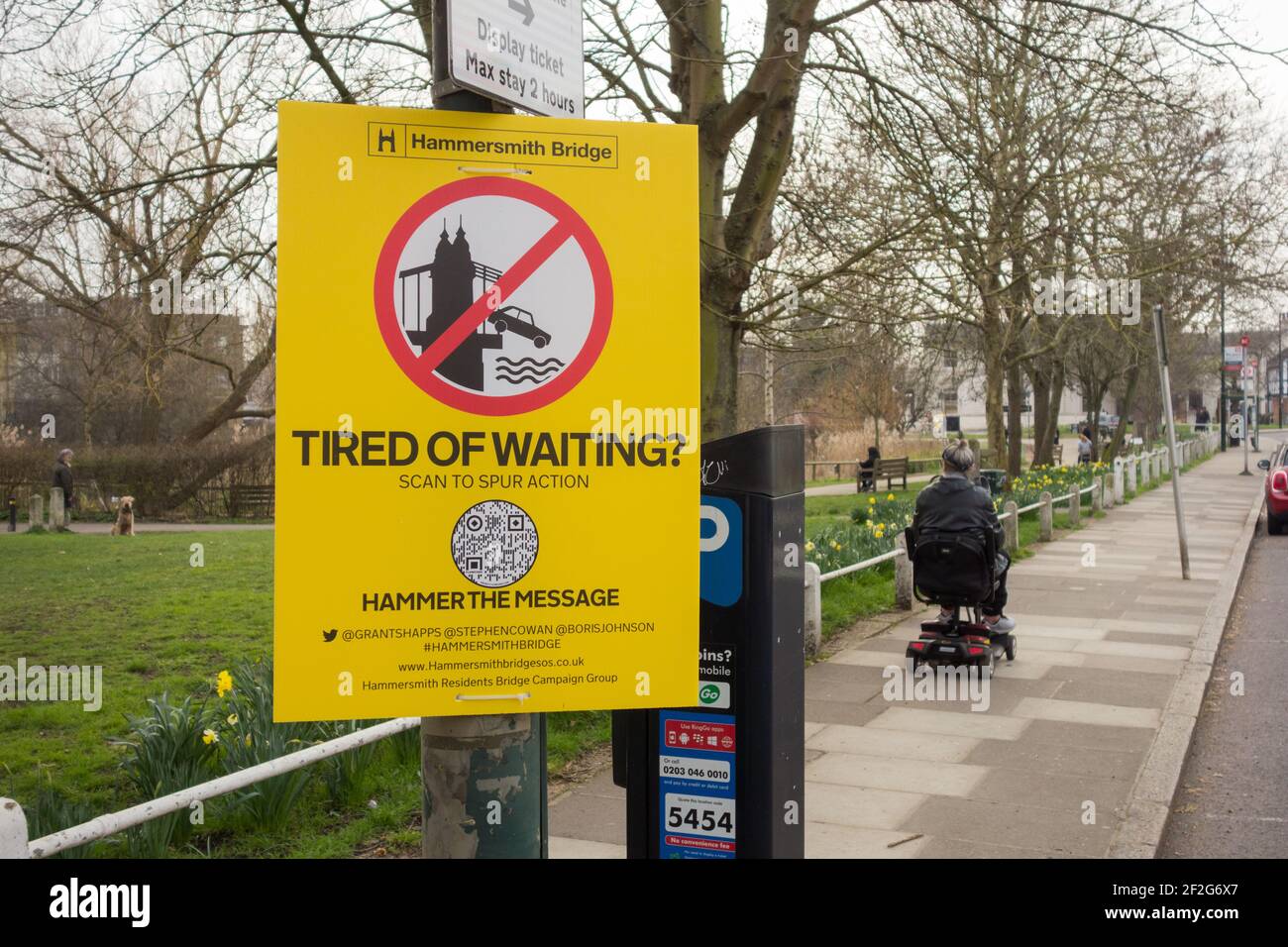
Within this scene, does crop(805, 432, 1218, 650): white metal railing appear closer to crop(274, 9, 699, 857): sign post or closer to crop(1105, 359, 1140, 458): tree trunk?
crop(1105, 359, 1140, 458): tree trunk

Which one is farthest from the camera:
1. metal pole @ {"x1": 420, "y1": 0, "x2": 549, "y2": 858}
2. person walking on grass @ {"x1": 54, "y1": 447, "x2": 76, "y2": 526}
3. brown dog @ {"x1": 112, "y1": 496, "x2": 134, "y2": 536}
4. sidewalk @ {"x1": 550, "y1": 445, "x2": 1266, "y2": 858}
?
person walking on grass @ {"x1": 54, "y1": 447, "x2": 76, "y2": 526}

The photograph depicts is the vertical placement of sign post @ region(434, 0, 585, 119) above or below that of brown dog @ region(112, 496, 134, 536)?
above

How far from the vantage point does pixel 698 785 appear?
3332 millimetres

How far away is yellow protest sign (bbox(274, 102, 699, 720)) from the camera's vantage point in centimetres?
241

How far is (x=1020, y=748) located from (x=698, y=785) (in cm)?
427

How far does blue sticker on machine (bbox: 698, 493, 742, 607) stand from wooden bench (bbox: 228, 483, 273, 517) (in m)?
27.3

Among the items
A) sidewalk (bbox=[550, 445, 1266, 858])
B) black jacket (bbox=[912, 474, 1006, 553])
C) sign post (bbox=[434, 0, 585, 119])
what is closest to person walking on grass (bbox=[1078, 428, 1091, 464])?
sidewalk (bbox=[550, 445, 1266, 858])

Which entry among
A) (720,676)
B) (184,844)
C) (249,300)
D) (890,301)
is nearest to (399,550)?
(720,676)

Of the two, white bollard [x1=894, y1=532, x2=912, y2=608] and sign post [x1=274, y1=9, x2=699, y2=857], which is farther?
white bollard [x1=894, y1=532, x2=912, y2=608]

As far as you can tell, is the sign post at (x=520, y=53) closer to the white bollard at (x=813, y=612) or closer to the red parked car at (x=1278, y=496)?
the white bollard at (x=813, y=612)

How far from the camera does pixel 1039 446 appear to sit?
116 feet

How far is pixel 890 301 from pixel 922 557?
316 cm

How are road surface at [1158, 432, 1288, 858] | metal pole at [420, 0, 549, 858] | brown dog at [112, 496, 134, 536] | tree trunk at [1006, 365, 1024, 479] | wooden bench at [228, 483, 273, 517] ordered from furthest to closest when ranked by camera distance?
wooden bench at [228, 483, 273, 517] → tree trunk at [1006, 365, 1024, 479] → brown dog at [112, 496, 134, 536] → road surface at [1158, 432, 1288, 858] → metal pole at [420, 0, 549, 858]

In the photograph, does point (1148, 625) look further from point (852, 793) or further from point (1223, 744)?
point (852, 793)
